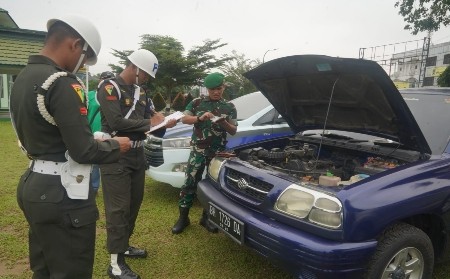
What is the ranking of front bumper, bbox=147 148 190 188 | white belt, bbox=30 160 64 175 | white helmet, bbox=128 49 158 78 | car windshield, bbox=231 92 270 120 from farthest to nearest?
car windshield, bbox=231 92 270 120, front bumper, bbox=147 148 190 188, white helmet, bbox=128 49 158 78, white belt, bbox=30 160 64 175

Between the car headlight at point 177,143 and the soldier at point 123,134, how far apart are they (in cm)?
151

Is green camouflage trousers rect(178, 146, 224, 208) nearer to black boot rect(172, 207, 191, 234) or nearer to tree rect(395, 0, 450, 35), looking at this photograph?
black boot rect(172, 207, 191, 234)

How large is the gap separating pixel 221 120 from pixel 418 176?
1837 millimetres

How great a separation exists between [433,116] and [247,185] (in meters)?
1.83

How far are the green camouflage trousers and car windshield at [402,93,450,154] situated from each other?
204cm

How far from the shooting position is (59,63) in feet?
5.62

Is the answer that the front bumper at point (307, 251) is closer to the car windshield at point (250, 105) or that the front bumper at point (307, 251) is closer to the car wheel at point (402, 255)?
the car wheel at point (402, 255)

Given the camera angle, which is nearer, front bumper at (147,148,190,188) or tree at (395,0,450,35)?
front bumper at (147,148,190,188)

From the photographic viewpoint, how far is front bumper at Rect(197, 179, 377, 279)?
1.97 metres

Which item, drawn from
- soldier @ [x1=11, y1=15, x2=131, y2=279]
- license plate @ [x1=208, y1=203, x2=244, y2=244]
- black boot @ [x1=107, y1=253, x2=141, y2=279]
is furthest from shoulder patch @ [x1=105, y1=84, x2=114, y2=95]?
black boot @ [x1=107, y1=253, x2=141, y2=279]

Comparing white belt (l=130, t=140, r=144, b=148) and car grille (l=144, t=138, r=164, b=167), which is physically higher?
white belt (l=130, t=140, r=144, b=148)

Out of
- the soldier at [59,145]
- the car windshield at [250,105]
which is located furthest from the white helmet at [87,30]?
the car windshield at [250,105]

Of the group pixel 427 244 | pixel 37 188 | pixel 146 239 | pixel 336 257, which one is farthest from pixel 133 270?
pixel 427 244

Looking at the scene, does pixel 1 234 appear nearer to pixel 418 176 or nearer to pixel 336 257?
pixel 336 257
